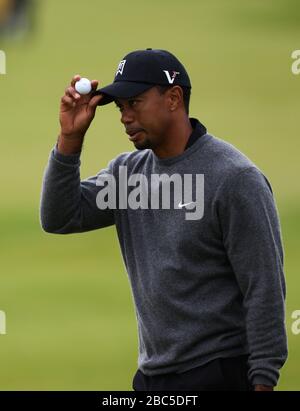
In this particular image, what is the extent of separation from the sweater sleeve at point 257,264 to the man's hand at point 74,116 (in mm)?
451

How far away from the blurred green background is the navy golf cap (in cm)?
291

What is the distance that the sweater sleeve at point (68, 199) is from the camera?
140 inches

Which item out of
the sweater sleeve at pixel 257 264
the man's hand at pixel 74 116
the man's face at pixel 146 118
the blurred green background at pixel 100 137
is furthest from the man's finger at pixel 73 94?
the blurred green background at pixel 100 137

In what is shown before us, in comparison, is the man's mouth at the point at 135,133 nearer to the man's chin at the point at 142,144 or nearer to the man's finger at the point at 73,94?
the man's chin at the point at 142,144

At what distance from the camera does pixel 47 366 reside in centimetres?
685

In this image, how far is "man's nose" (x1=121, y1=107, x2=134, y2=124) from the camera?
349cm

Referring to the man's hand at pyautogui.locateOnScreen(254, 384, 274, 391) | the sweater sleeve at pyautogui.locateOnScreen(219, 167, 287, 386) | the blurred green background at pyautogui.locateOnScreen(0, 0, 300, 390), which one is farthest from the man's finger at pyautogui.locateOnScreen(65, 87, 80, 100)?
the blurred green background at pyautogui.locateOnScreen(0, 0, 300, 390)

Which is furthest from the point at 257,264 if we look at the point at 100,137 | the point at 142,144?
the point at 100,137

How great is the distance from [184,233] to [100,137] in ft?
30.7

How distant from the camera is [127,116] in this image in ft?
11.5

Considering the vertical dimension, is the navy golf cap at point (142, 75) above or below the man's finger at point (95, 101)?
above

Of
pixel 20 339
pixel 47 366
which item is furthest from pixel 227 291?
pixel 20 339

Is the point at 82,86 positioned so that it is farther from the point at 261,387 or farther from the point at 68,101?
the point at 261,387

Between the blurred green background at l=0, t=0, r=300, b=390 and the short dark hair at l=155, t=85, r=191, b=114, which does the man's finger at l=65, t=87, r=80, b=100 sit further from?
the blurred green background at l=0, t=0, r=300, b=390
